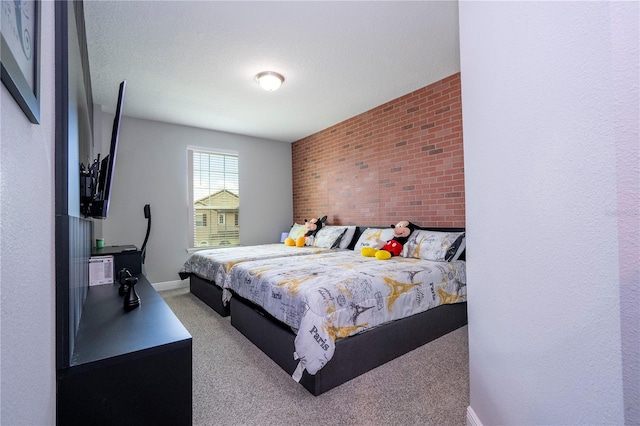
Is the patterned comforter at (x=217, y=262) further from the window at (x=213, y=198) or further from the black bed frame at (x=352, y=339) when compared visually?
the window at (x=213, y=198)

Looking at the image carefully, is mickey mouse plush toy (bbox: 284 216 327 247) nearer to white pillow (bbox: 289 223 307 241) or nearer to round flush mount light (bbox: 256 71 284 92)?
white pillow (bbox: 289 223 307 241)

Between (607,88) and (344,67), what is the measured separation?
2.56 metres

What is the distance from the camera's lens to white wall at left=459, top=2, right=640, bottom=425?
624mm

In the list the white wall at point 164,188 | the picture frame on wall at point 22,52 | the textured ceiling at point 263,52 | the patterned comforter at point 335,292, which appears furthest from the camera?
the white wall at point 164,188

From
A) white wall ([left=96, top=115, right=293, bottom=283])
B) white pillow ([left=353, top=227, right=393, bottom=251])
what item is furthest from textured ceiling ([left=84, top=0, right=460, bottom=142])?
white pillow ([left=353, top=227, right=393, bottom=251])

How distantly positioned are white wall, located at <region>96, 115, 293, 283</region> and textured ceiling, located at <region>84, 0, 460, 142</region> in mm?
497

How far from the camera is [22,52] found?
1.78ft

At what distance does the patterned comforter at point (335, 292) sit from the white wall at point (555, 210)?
0.84 metres

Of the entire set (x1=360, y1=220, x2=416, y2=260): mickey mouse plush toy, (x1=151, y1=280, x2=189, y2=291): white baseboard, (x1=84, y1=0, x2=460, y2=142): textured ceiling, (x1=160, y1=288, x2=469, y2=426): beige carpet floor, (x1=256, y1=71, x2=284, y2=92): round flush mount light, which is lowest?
(x1=160, y1=288, x2=469, y2=426): beige carpet floor

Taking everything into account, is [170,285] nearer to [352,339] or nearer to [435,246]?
[352,339]

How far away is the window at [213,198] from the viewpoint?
4668 mm

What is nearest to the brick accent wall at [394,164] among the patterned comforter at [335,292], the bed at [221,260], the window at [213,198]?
the bed at [221,260]

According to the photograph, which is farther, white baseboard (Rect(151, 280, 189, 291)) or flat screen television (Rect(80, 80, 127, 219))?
white baseboard (Rect(151, 280, 189, 291))

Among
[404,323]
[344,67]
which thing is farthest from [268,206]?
[404,323]
